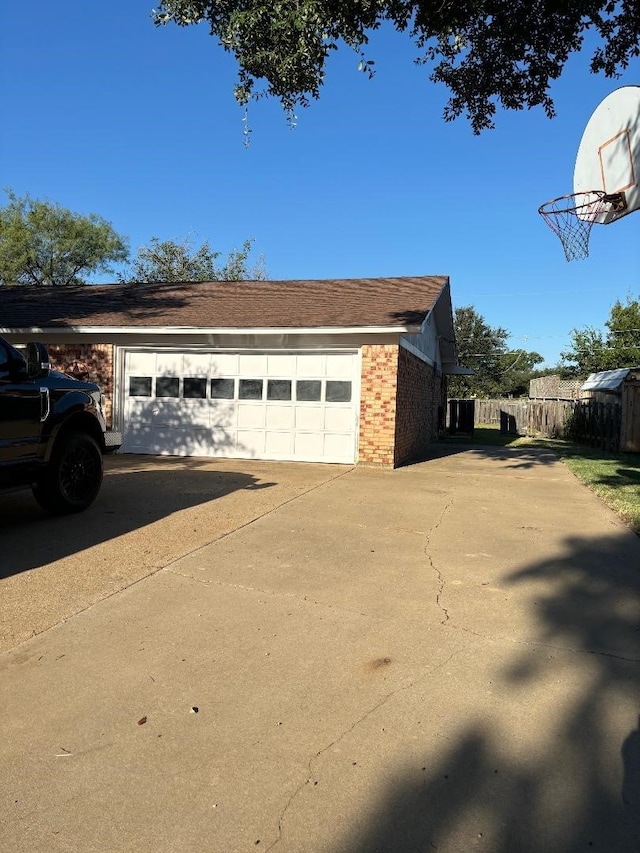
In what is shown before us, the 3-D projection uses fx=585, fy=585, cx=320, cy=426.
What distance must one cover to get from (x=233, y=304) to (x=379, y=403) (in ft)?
15.1

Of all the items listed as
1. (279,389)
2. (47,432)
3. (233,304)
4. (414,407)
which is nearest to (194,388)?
(279,389)

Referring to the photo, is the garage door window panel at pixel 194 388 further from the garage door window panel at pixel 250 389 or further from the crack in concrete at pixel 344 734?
the crack in concrete at pixel 344 734

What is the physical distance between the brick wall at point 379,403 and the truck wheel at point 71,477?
5981 mm

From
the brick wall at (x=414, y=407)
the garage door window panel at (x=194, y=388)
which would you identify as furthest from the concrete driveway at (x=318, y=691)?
the garage door window panel at (x=194, y=388)

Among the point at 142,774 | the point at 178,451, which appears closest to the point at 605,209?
the point at 142,774

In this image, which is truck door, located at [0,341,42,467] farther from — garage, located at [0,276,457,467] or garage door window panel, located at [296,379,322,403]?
garage door window panel, located at [296,379,322,403]

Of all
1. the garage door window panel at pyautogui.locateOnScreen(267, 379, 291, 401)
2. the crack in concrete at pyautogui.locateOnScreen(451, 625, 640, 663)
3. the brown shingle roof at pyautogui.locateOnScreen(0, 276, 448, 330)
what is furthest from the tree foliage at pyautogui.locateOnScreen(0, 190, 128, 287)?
the crack in concrete at pyautogui.locateOnScreen(451, 625, 640, 663)

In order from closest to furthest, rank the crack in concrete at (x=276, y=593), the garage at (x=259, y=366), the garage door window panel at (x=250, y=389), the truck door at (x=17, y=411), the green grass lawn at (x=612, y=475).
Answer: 1. the crack in concrete at (x=276, y=593)
2. the truck door at (x=17, y=411)
3. the green grass lawn at (x=612, y=475)
4. the garage at (x=259, y=366)
5. the garage door window panel at (x=250, y=389)

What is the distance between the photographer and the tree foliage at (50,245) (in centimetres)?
3238

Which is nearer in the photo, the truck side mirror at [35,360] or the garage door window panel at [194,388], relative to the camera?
the truck side mirror at [35,360]

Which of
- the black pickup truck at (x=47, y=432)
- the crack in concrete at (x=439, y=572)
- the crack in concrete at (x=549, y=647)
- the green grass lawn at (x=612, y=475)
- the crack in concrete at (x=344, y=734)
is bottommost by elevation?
the crack in concrete at (x=344, y=734)

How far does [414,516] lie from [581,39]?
8559 millimetres

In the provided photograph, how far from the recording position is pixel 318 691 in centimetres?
297

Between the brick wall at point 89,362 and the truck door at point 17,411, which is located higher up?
the brick wall at point 89,362
